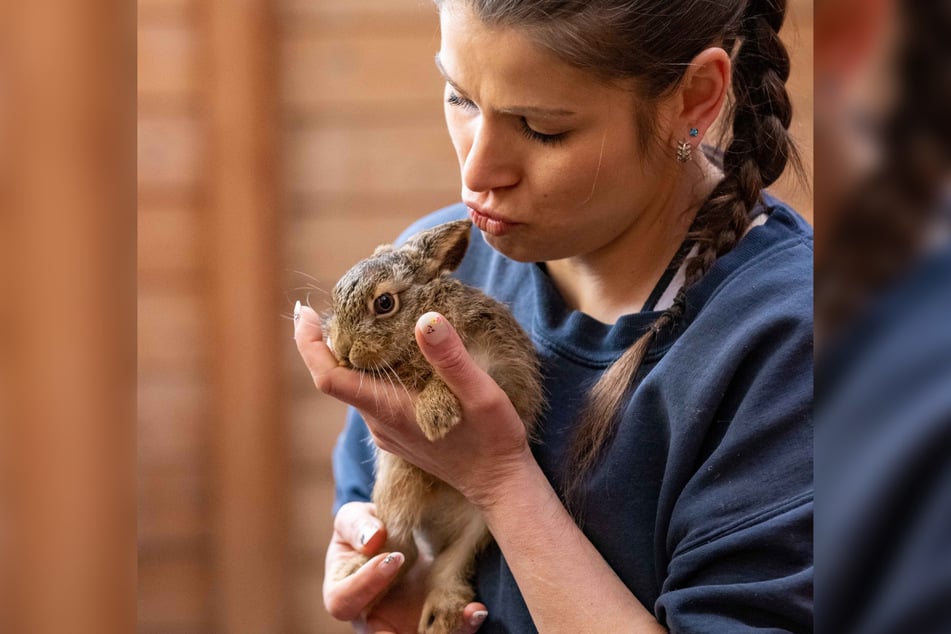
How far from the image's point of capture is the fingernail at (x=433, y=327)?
71 centimetres

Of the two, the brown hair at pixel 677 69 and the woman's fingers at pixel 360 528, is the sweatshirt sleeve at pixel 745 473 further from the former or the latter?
the woman's fingers at pixel 360 528

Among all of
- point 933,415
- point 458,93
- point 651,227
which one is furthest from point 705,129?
point 933,415

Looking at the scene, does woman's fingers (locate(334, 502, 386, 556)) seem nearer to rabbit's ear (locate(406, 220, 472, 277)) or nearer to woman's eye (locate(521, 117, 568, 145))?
rabbit's ear (locate(406, 220, 472, 277))

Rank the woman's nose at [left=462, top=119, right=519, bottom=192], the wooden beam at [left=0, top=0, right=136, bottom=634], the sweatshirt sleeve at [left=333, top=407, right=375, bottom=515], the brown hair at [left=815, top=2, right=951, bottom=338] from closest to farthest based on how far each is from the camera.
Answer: the brown hair at [left=815, top=2, right=951, bottom=338]
the wooden beam at [left=0, top=0, right=136, bottom=634]
the woman's nose at [left=462, top=119, right=519, bottom=192]
the sweatshirt sleeve at [left=333, top=407, right=375, bottom=515]

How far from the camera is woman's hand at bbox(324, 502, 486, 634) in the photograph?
85cm

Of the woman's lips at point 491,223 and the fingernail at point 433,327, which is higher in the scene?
the woman's lips at point 491,223

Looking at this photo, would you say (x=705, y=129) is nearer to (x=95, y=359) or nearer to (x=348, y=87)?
(x=348, y=87)

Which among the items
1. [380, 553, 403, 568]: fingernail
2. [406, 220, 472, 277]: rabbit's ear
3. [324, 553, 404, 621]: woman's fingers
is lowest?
[324, 553, 404, 621]: woman's fingers

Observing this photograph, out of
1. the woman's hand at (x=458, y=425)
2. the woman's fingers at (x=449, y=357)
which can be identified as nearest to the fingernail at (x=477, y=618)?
the woman's hand at (x=458, y=425)

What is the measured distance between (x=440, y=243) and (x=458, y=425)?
0.17m

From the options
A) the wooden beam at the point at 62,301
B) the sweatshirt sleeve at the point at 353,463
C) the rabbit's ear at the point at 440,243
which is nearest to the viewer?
the wooden beam at the point at 62,301

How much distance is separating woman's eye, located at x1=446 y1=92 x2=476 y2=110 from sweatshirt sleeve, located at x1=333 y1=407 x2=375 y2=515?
0.38 m

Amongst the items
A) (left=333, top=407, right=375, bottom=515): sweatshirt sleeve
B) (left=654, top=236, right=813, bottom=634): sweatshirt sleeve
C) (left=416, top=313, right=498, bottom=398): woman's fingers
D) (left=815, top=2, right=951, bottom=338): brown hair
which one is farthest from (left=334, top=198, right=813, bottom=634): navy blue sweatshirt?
(left=815, top=2, right=951, bottom=338): brown hair

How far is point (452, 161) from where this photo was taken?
834 millimetres
